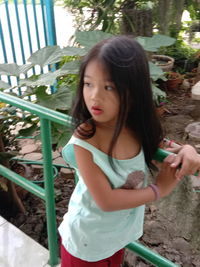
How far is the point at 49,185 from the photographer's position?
1.33 metres

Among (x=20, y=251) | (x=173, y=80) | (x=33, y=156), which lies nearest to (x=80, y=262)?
(x=20, y=251)

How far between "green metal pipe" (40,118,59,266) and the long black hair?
0.35m

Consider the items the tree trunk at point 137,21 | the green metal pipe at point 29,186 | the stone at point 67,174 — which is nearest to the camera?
the green metal pipe at point 29,186

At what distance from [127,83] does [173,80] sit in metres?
4.32

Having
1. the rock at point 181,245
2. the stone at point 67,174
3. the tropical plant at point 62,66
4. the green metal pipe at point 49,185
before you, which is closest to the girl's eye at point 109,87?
the green metal pipe at point 49,185

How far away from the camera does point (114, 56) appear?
0.75 meters

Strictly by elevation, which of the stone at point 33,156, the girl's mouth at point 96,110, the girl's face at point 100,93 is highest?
the girl's face at point 100,93

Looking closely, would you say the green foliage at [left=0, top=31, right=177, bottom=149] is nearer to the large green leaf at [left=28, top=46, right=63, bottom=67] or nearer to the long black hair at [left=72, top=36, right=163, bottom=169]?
the large green leaf at [left=28, top=46, right=63, bottom=67]

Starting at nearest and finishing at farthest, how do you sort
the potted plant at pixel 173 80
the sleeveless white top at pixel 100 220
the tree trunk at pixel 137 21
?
1. the sleeveless white top at pixel 100 220
2. the tree trunk at pixel 137 21
3. the potted plant at pixel 173 80

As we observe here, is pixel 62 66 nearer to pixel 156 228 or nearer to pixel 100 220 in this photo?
pixel 100 220

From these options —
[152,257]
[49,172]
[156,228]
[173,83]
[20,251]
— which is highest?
[49,172]

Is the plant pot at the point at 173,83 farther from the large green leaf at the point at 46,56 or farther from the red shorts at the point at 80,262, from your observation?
the red shorts at the point at 80,262

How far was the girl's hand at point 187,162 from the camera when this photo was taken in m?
0.81

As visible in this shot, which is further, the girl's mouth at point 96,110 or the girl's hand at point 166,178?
the girl's hand at point 166,178
